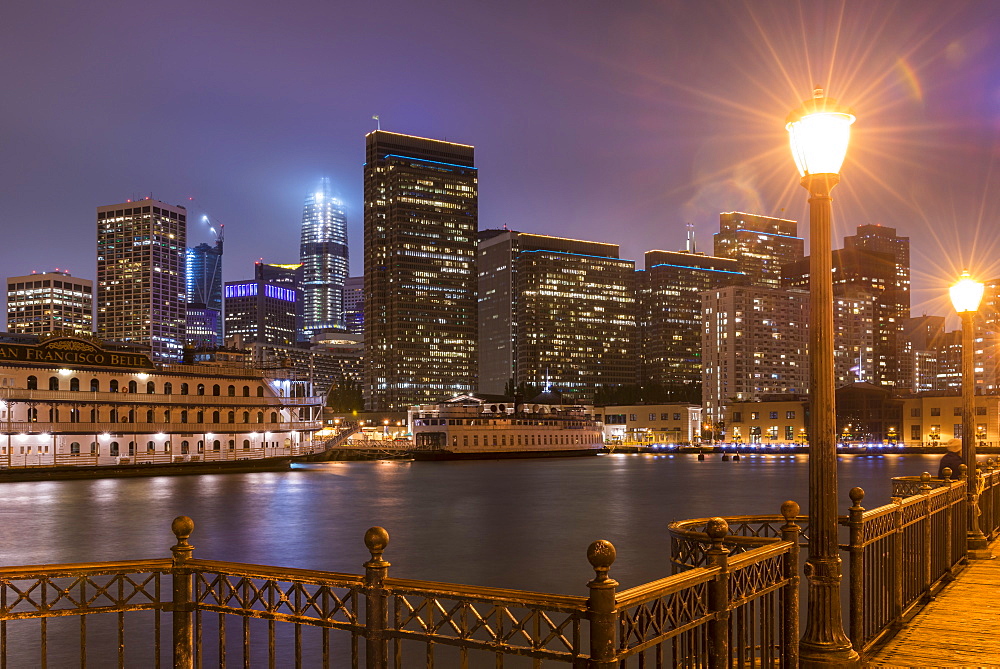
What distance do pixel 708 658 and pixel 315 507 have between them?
56.4 m

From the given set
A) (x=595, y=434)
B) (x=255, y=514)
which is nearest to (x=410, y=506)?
(x=255, y=514)

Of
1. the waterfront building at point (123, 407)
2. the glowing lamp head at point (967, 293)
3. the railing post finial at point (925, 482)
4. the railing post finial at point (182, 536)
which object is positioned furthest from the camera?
the waterfront building at point (123, 407)

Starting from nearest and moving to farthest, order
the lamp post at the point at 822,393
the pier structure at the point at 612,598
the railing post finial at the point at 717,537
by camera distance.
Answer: the pier structure at the point at 612,598 < the railing post finial at the point at 717,537 < the lamp post at the point at 822,393

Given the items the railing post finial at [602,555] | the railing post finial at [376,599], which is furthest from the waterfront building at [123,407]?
the railing post finial at [602,555]

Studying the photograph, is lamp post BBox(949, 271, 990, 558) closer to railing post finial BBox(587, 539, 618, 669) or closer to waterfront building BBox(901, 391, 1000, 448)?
railing post finial BBox(587, 539, 618, 669)

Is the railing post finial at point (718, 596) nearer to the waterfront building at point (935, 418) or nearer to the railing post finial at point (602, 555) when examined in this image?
the railing post finial at point (602, 555)

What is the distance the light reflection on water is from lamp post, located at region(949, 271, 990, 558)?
42.9 feet

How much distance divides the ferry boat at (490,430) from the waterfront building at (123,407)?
49.7 meters

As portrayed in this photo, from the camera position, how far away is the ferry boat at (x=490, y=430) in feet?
490

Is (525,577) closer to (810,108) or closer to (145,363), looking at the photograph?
(810,108)

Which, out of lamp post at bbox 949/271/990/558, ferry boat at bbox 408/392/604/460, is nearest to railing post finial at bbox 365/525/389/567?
lamp post at bbox 949/271/990/558

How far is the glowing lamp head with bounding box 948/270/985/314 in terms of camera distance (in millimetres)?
17281

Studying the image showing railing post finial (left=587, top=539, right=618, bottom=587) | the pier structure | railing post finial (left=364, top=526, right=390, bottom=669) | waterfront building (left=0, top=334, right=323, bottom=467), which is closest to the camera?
railing post finial (left=587, top=539, right=618, bottom=587)

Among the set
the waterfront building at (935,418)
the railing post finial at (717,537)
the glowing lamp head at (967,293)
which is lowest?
the waterfront building at (935,418)
